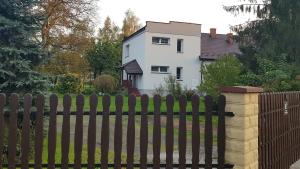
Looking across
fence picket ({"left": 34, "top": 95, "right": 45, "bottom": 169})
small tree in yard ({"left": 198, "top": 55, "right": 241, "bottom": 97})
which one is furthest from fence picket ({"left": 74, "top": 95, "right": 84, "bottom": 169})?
small tree in yard ({"left": 198, "top": 55, "right": 241, "bottom": 97})

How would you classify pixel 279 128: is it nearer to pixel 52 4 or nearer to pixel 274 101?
pixel 274 101

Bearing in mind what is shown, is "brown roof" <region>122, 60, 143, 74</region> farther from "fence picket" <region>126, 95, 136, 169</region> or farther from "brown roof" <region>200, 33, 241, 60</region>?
"fence picket" <region>126, 95, 136, 169</region>

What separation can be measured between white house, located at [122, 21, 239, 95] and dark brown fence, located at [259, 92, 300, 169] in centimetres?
2795

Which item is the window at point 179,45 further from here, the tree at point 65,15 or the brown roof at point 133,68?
the tree at point 65,15

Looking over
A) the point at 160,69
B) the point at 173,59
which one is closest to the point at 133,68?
the point at 160,69

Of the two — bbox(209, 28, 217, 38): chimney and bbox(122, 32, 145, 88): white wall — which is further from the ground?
bbox(209, 28, 217, 38): chimney

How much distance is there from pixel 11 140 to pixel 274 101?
4.07 m

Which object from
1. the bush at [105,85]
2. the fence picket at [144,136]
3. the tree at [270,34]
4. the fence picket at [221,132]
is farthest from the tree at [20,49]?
the bush at [105,85]

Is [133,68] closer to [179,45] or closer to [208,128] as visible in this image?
[179,45]

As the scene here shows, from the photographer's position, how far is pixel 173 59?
3734cm

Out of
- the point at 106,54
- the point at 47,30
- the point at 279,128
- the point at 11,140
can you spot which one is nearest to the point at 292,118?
the point at 279,128

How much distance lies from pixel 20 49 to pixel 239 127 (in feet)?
19.2

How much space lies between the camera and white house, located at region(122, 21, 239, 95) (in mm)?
36500

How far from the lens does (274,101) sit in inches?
260
